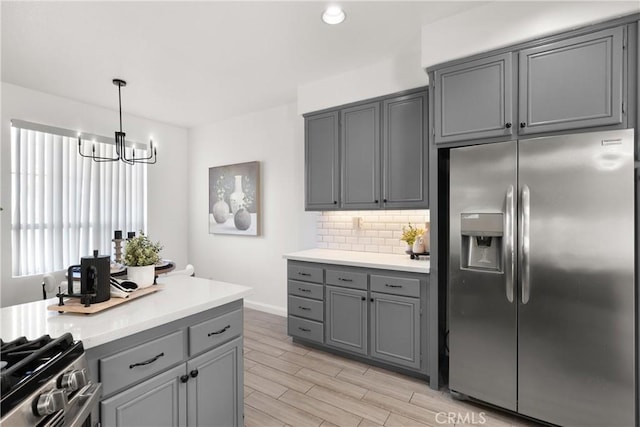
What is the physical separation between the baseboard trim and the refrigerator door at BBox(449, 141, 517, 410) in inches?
97.1

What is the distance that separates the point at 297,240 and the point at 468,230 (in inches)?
89.3

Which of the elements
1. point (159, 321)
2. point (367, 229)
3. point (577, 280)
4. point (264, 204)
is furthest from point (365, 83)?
point (159, 321)

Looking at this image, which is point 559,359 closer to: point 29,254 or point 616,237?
point 616,237

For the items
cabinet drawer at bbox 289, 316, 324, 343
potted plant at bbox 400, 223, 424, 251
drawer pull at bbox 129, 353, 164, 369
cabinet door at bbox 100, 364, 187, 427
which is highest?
potted plant at bbox 400, 223, 424, 251

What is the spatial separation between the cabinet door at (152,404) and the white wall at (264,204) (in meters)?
2.54

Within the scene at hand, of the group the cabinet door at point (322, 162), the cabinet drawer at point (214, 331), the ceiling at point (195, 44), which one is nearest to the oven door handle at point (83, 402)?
the cabinet drawer at point (214, 331)

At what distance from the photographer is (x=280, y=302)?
4.36 m

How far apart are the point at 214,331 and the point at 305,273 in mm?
1616

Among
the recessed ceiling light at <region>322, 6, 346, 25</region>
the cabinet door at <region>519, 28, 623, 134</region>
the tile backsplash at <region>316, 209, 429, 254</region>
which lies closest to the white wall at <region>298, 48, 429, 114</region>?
the recessed ceiling light at <region>322, 6, 346, 25</region>

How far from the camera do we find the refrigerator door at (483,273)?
212cm

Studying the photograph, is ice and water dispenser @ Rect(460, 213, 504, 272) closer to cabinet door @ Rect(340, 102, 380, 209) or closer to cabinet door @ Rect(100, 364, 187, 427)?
cabinet door @ Rect(340, 102, 380, 209)

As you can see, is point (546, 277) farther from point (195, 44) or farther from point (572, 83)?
point (195, 44)

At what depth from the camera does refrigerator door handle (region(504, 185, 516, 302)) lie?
2082 millimetres

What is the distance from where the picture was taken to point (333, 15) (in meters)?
2.35
